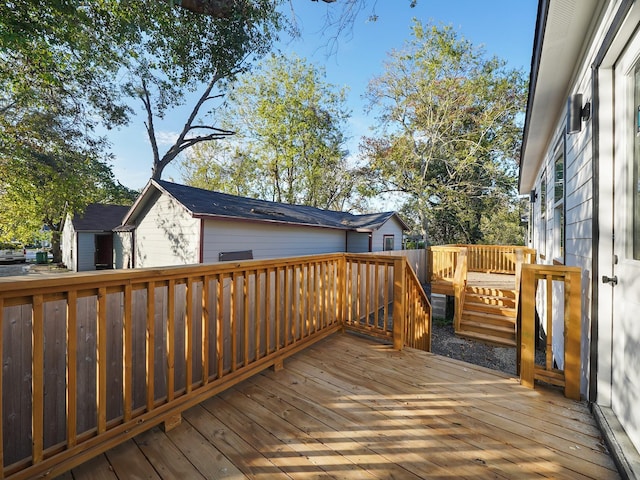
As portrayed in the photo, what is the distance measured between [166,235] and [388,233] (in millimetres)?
8940

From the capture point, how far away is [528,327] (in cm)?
215

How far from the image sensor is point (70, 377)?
1.35 meters

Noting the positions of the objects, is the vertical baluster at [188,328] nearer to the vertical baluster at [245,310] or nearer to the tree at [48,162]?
the vertical baluster at [245,310]

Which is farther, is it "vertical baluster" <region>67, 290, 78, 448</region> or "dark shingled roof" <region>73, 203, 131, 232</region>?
"dark shingled roof" <region>73, 203, 131, 232</region>

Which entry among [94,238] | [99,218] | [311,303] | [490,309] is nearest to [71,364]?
[311,303]

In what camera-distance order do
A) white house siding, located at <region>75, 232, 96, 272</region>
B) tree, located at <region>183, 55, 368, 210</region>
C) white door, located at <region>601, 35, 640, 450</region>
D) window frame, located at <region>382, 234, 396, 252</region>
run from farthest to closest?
tree, located at <region>183, 55, 368, 210</region> → white house siding, located at <region>75, 232, 96, 272</region> → window frame, located at <region>382, 234, 396, 252</region> → white door, located at <region>601, 35, 640, 450</region>

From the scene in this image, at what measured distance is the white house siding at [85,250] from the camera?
46.9 ft

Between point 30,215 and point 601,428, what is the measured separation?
18.3 meters

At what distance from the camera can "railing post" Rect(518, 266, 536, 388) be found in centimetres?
215

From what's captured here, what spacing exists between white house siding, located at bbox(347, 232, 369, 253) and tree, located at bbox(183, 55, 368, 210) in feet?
22.2

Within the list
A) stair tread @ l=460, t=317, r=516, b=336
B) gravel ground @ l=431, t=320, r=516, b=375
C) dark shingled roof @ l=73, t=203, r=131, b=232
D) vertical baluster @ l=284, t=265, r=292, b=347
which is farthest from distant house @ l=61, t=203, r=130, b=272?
stair tread @ l=460, t=317, r=516, b=336

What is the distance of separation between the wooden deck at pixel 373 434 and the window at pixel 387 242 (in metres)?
9.90

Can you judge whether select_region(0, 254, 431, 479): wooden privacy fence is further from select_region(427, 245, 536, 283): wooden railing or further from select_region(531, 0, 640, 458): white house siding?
select_region(427, 245, 536, 283): wooden railing

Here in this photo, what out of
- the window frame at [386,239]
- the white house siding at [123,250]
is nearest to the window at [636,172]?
the window frame at [386,239]
